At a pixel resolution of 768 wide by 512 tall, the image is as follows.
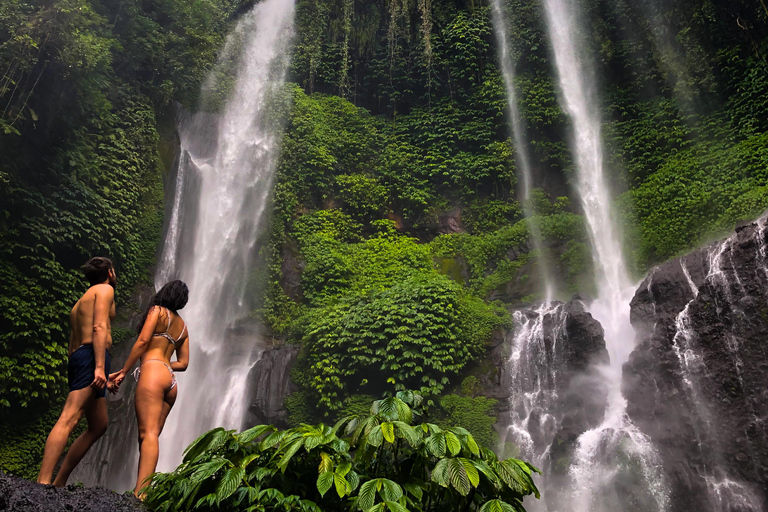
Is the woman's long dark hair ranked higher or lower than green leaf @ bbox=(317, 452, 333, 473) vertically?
higher

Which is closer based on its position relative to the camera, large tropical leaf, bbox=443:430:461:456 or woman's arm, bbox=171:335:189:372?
large tropical leaf, bbox=443:430:461:456

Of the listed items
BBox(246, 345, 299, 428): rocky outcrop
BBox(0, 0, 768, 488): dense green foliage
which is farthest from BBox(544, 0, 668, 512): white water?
BBox(246, 345, 299, 428): rocky outcrop

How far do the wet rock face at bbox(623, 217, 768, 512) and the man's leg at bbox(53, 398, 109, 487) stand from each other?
7397mm

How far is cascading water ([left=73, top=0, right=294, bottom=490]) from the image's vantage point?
9.83 m

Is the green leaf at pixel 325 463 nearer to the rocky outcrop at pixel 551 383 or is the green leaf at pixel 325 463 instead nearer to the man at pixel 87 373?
the man at pixel 87 373

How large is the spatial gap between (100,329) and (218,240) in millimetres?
10066

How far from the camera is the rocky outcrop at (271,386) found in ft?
32.6

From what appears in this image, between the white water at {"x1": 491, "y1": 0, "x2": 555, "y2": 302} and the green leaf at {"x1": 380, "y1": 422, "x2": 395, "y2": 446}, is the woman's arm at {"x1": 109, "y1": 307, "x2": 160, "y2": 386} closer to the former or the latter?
the green leaf at {"x1": 380, "y1": 422, "x2": 395, "y2": 446}

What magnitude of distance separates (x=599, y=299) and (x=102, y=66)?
1242 cm

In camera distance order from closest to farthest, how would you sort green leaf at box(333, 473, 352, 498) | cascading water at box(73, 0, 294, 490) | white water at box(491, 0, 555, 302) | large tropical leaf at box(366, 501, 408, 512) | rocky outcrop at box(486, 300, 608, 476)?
large tropical leaf at box(366, 501, 408, 512) → green leaf at box(333, 473, 352, 498) → rocky outcrop at box(486, 300, 608, 476) → cascading water at box(73, 0, 294, 490) → white water at box(491, 0, 555, 302)

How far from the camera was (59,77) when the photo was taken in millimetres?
9070

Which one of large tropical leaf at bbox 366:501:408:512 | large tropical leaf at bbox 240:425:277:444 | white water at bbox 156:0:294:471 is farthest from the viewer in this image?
white water at bbox 156:0:294:471

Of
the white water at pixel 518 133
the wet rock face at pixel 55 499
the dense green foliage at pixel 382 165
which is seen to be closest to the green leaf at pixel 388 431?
the wet rock face at pixel 55 499

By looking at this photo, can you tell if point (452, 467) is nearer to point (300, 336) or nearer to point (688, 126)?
point (300, 336)
